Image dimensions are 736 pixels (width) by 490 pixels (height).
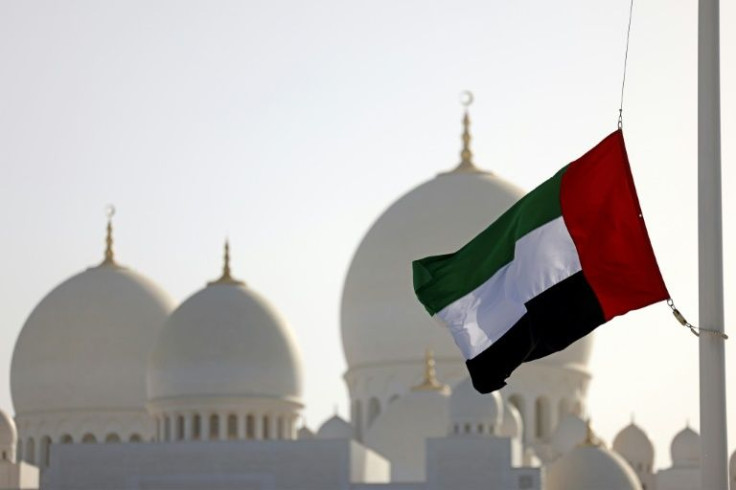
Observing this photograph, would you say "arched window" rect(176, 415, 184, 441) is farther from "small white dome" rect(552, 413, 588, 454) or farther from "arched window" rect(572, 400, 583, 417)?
"arched window" rect(572, 400, 583, 417)

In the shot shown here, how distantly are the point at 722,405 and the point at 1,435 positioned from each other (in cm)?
3178

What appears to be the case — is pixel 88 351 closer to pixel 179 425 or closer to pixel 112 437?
pixel 112 437

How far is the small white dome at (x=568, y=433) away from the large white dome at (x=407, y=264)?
162 centimetres

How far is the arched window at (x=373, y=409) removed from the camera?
148 feet

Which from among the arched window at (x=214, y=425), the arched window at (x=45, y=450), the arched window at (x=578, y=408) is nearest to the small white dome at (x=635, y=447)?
the arched window at (x=578, y=408)

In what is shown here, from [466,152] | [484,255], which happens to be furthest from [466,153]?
[484,255]

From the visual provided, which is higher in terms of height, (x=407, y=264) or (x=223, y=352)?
(x=407, y=264)

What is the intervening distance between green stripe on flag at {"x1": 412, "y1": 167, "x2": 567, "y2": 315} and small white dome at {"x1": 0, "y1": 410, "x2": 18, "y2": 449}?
29.9 meters

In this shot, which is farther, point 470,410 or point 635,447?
point 635,447

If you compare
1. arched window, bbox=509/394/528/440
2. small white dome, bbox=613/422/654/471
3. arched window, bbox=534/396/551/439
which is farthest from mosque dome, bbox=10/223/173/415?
small white dome, bbox=613/422/654/471

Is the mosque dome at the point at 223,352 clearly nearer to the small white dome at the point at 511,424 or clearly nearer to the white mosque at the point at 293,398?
the white mosque at the point at 293,398

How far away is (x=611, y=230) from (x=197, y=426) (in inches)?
1173

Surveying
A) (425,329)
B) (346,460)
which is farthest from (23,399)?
(346,460)

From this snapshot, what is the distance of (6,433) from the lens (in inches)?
1615
